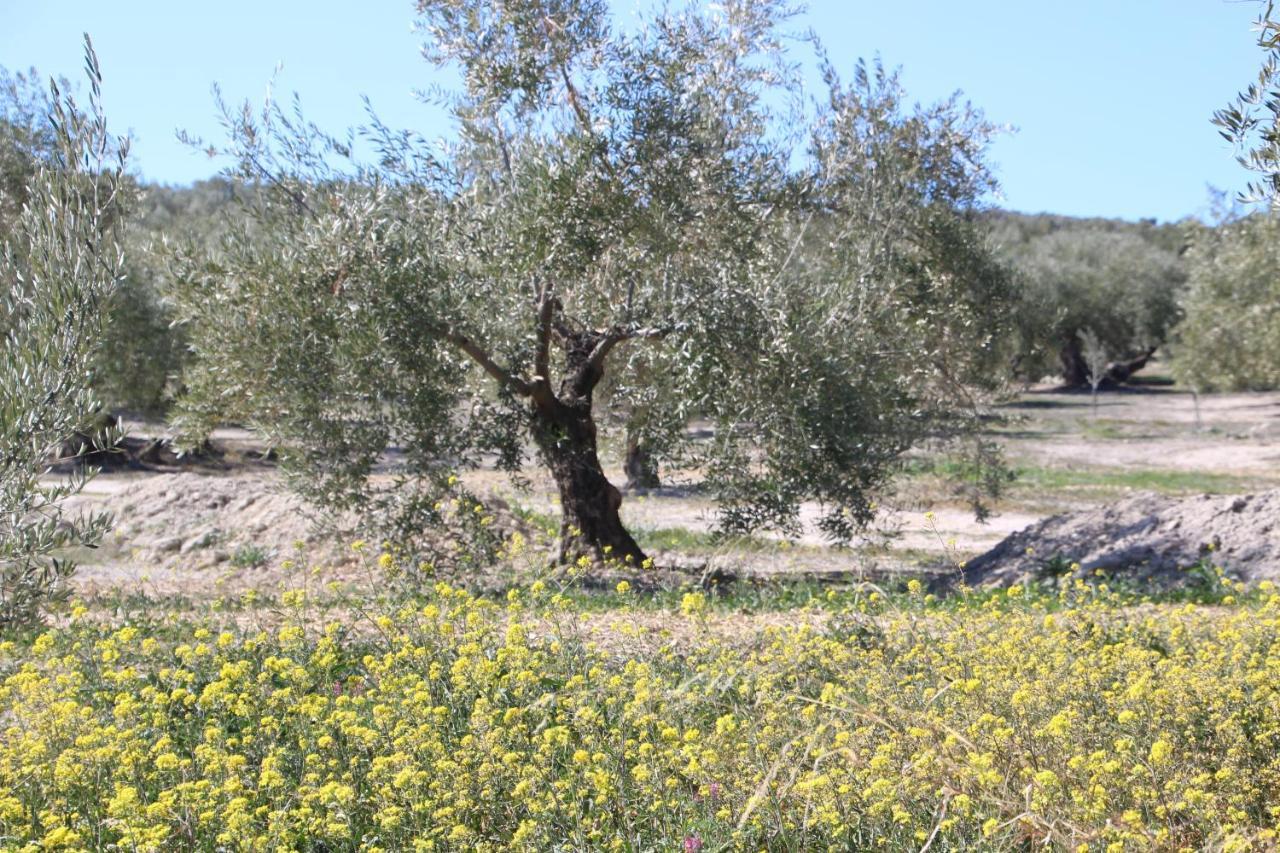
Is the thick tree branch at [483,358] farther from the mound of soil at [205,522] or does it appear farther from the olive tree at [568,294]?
the mound of soil at [205,522]

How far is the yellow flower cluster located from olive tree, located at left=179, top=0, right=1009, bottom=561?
159 inches

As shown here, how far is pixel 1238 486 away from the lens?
23.1 meters

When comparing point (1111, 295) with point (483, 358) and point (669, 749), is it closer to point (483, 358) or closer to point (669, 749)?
point (483, 358)

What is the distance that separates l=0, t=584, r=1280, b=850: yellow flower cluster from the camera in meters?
4.24

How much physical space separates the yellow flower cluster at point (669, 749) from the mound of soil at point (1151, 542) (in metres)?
4.68

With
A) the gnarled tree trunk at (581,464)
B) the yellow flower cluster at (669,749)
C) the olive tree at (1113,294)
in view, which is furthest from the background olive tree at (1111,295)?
the yellow flower cluster at (669,749)

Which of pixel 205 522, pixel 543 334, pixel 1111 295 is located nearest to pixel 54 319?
pixel 543 334

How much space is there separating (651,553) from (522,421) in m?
3.87

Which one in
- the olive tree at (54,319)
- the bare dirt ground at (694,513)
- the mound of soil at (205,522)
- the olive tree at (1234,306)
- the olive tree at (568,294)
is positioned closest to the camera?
the olive tree at (54,319)

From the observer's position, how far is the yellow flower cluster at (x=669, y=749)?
4.24m

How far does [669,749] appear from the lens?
4.70 metres

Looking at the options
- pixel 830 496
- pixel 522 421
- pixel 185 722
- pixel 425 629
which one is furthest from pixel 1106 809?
pixel 522 421

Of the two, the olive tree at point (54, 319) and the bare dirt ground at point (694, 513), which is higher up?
the olive tree at point (54, 319)

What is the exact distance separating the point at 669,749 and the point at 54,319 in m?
2.96
